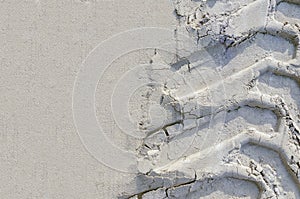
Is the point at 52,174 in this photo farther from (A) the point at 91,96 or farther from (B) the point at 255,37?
(B) the point at 255,37

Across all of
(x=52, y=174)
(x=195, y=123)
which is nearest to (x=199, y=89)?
(x=195, y=123)

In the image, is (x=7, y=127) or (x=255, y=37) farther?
(x=255, y=37)

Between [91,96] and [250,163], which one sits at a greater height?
[91,96]

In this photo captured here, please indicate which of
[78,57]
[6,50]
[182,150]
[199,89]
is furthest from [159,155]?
[6,50]

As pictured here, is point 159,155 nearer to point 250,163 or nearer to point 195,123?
point 195,123

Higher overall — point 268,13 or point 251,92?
point 268,13

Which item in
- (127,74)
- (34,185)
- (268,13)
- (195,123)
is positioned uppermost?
(268,13)
